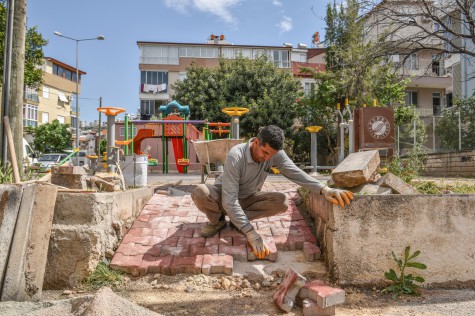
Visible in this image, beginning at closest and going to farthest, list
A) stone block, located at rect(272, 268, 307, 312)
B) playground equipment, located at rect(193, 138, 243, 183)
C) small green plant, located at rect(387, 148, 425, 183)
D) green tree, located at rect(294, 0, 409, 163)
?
stone block, located at rect(272, 268, 307, 312) → small green plant, located at rect(387, 148, 425, 183) → playground equipment, located at rect(193, 138, 243, 183) → green tree, located at rect(294, 0, 409, 163)

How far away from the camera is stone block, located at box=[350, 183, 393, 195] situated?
364 cm

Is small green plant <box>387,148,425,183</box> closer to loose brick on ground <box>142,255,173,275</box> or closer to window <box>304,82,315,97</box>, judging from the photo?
loose brick on ground <box>142,255,173,275</box>

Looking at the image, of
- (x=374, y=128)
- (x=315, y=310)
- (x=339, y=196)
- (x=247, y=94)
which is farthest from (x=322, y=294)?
(x=247, y=94)

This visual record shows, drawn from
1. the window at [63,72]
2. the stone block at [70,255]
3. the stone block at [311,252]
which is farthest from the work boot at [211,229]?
the window at [63,72]

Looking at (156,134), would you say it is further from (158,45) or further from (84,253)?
(158,45)

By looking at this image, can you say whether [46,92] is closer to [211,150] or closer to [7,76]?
[7,76]

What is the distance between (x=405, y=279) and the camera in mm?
3277

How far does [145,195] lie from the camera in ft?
17.0

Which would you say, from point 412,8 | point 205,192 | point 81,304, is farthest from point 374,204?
point 412,8

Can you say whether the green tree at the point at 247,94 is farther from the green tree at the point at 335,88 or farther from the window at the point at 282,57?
the window at the point at 282,57

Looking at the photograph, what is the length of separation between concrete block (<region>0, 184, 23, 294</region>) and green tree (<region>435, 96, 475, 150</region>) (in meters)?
13.3

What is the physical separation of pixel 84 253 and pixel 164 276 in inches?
28.9

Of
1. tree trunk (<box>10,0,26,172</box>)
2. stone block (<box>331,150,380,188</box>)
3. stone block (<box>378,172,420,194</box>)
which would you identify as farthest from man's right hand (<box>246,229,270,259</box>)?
tree trunk (<box>10,0,26,172</box>)

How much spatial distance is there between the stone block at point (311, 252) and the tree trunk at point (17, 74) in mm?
4460
